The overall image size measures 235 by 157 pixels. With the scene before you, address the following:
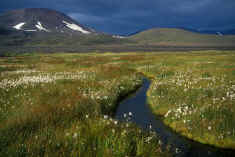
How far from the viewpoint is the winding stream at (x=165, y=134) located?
6887 mm

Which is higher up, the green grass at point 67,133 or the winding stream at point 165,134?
the green grass at point 67,133

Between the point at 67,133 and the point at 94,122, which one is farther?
the point at 94,122

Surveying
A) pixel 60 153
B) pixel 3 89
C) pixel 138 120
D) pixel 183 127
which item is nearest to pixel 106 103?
pixel 138 120

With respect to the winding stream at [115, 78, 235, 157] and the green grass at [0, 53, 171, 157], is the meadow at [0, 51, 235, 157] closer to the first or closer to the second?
the green grass at [0, 53, 171, 157]

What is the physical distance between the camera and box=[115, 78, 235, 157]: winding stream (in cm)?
689

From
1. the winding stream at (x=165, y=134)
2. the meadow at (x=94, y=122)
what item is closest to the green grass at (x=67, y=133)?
the meadow at (x=94, y=122)

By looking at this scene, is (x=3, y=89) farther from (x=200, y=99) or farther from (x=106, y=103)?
(x=200, y=99)

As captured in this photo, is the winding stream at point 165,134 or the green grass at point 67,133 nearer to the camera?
the green grass at point 67,133

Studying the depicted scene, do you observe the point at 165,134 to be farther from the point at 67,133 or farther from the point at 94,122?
the point at 67,133

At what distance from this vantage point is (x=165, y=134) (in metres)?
8.37

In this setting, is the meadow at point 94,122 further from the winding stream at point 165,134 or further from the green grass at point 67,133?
the winding stream at point 165,134

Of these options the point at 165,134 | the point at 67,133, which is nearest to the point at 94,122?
the point at 67,133

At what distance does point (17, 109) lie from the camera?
31.1ft

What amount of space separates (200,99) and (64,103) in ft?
27.3
